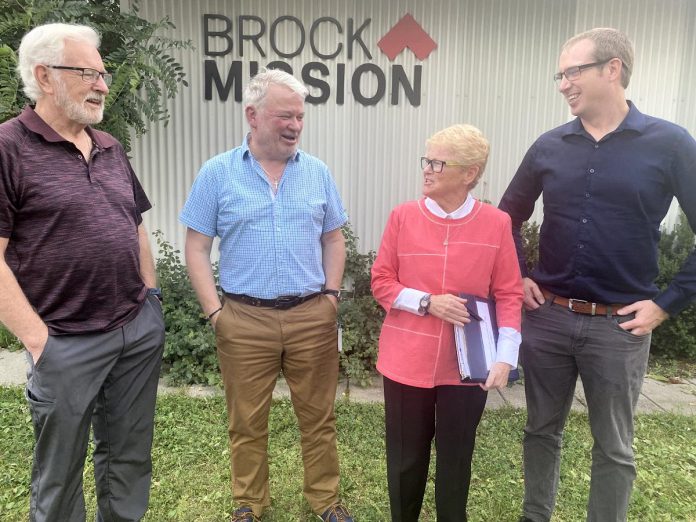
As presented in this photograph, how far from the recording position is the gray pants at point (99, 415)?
6.75 feet

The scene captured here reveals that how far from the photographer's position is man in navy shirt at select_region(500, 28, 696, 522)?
7.25 ft

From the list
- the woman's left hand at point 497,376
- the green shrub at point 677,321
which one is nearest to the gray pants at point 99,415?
the woman's left hand at point 497,376

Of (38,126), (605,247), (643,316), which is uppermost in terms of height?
(38,126)

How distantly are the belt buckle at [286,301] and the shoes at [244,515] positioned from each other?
1.09 metres

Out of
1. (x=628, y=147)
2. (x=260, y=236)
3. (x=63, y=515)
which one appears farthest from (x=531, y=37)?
(x=63, y=515)

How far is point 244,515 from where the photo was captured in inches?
108

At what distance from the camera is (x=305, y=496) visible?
2912mm

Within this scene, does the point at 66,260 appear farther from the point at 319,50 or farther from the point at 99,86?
the point at 319,50

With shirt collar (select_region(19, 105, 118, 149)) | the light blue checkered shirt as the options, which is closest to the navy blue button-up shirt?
the light blue checkered shirt

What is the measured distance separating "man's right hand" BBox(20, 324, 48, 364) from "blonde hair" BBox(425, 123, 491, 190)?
1.67 meters

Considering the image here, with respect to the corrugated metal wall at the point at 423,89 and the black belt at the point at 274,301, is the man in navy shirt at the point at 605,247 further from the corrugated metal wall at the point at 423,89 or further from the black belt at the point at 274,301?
the corrugated metal wall at the point at 423,89

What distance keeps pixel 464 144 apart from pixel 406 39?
3300mm

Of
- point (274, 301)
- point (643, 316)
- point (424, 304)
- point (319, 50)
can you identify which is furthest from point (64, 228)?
point (319, 50)

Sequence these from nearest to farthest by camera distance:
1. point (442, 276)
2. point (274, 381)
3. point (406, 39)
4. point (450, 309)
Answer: point (450, 309) → point (442, 276) → point (274, 381) → point (406, 39)
